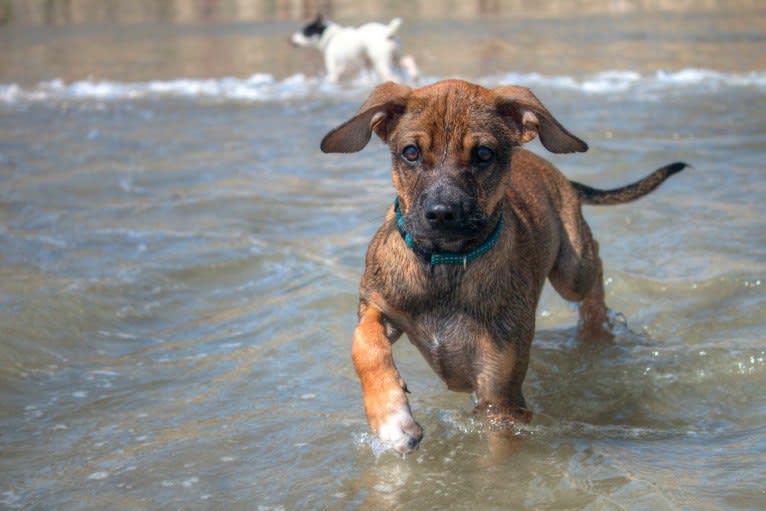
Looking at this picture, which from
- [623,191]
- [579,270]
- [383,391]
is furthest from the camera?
[623,191]

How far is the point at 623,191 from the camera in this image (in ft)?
21.6

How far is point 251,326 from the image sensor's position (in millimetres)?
6625

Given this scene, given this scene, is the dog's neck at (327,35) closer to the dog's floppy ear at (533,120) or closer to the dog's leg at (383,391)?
the dog's floppy ear at (533,120)

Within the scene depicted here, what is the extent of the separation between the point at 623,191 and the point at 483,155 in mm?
2496

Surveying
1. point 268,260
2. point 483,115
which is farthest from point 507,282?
point 268,260

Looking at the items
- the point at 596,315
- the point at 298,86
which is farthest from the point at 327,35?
the point at 596,315

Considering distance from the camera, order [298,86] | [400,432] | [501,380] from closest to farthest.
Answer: [400,432], [501,380], [298,86]

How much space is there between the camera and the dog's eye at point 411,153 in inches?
170

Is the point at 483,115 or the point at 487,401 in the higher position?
the point at 483,115

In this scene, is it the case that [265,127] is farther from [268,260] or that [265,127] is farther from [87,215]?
[268,260]

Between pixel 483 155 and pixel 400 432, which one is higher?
pixel 483 155

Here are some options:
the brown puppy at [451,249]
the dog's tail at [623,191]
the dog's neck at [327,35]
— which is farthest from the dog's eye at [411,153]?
the dog's neck at [327,35]

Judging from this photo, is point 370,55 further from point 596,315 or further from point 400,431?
point 400,431

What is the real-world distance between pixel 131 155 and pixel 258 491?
8251mm
